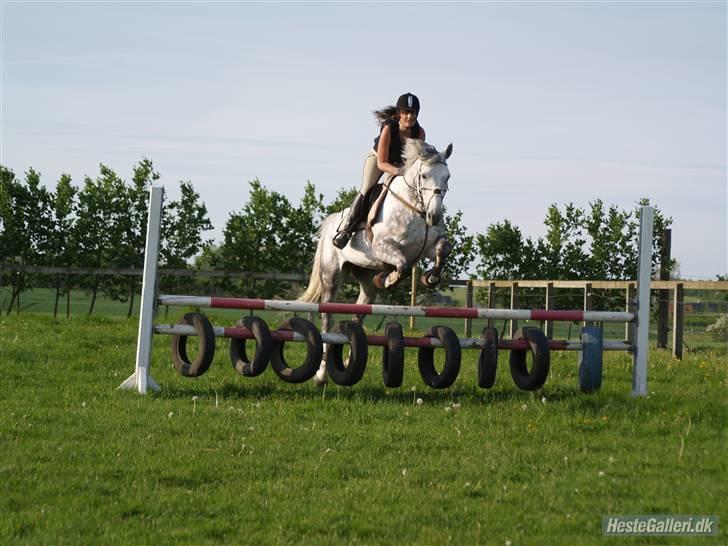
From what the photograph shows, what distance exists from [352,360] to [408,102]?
2549mm

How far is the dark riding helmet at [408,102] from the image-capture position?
8.42 m

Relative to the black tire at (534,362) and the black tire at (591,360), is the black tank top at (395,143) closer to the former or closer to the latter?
the black tire at (534,362)

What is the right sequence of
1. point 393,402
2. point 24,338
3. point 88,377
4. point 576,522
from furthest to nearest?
point 24,338 < point 88,377 < point 393,402 < point 576,522

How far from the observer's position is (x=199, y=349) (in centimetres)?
783

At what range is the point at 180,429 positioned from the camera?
21.7 ft

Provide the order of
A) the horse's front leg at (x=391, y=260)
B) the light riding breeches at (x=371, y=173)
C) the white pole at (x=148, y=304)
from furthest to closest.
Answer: the light riding breeches at (x=371, y=173)
the white pole at (x=148, y=304)
the horse's front leg at (x=391, y=260)

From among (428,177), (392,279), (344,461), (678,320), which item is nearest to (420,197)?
(428,177)

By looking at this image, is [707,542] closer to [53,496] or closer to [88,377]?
[53,496]

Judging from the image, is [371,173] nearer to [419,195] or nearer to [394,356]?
[419,195]

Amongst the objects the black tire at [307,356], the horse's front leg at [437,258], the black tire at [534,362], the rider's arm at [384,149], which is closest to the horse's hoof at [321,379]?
the black tire at [307,356]

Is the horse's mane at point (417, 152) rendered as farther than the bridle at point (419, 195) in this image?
Yes

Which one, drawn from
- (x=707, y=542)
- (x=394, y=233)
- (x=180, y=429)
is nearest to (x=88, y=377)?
(x=180, y=429)

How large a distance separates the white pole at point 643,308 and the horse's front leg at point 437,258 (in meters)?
1.87

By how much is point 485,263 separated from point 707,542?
19372 millimetres
